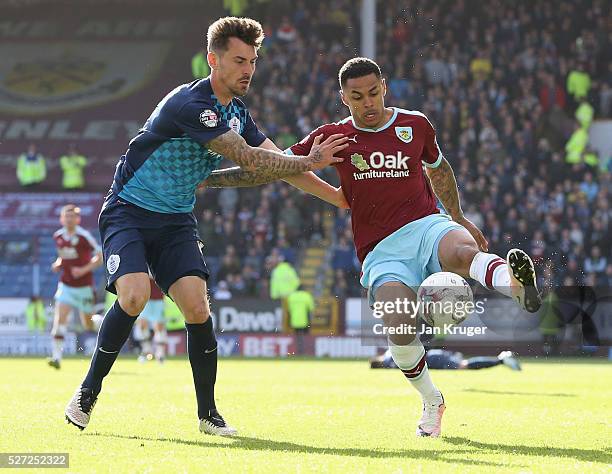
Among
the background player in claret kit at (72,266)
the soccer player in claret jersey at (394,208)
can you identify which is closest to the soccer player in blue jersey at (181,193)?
the soccer player in claret jersey at (394,208)

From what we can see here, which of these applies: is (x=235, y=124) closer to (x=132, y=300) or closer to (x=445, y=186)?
(x=132, y=300)

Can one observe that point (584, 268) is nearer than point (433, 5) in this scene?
Yes

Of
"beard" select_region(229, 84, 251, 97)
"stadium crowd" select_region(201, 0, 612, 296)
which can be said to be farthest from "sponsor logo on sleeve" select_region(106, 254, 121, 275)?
"stadium crowd" select_region(201, 0, 612, 296)

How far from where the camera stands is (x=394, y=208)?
7.53m

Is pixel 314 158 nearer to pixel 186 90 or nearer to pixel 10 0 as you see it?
pixel 186 90

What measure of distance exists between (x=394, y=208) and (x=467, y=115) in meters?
19.2

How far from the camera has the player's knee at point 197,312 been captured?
7131 millimetres

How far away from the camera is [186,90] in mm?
7121

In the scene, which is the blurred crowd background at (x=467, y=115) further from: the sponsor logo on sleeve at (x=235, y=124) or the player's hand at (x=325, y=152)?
the sponsor logo on sleeve at (x=235, y=124)

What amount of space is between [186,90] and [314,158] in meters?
0.87

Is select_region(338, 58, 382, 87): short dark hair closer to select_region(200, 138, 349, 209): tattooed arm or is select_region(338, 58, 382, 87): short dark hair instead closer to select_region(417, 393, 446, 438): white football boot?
select_region(200, 138, 349, 209): tattooed arm

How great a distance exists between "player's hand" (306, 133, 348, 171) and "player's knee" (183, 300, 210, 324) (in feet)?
3.47

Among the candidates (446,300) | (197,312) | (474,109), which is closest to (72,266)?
(197,312)

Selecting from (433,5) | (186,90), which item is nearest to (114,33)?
(433,5)
